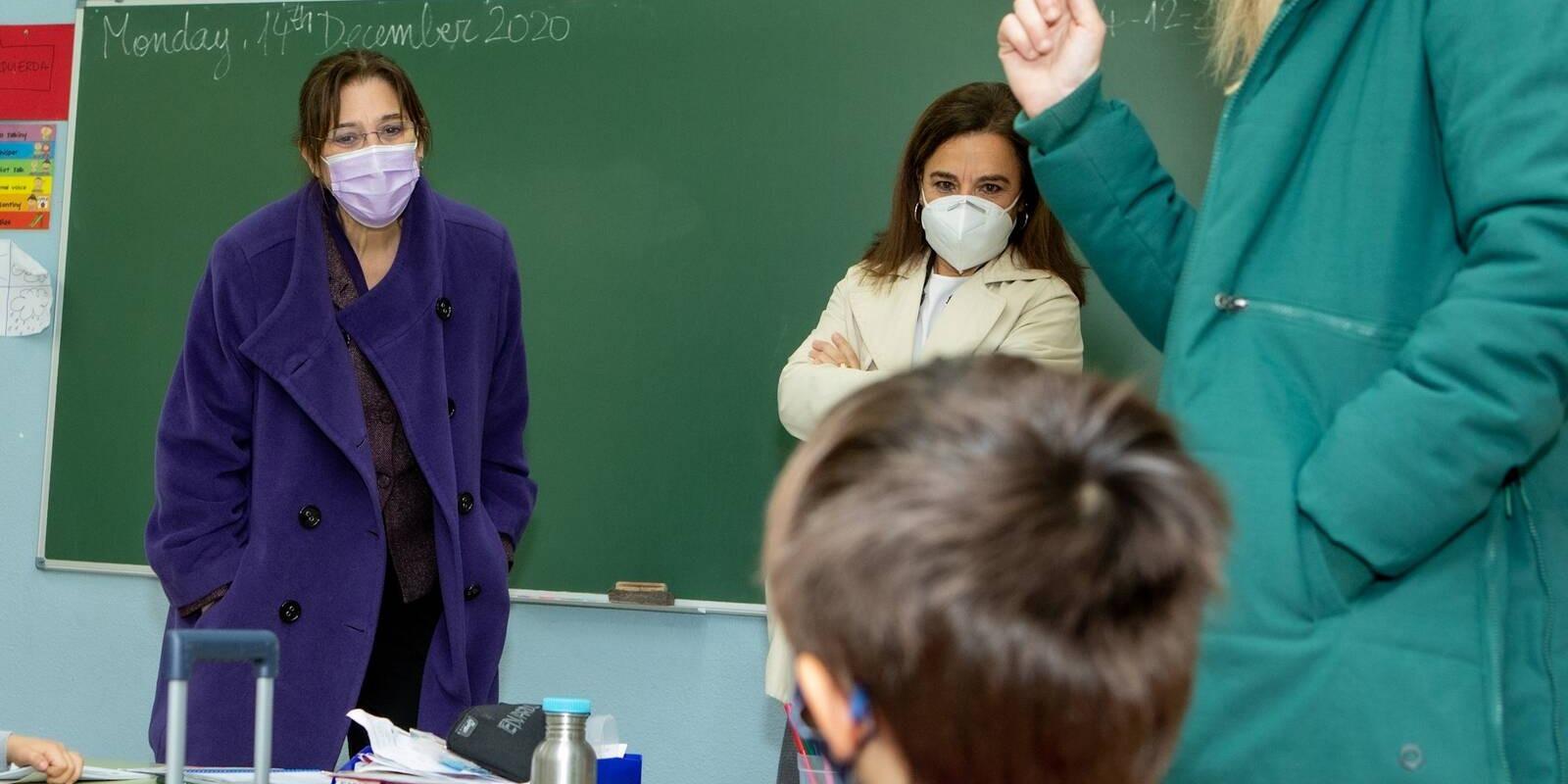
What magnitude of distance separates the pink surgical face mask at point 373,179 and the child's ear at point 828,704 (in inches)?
74.4

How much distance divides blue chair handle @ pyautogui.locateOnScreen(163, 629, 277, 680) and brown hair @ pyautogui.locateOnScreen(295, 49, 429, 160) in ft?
5.32

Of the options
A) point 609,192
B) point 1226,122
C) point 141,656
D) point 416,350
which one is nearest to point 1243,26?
point 1226,122

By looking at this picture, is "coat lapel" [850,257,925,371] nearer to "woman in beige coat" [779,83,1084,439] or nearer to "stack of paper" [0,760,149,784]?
"woman in beige coat" [779,83,1084,439]

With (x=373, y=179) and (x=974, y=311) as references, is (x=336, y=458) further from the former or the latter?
(x=974, y=311)

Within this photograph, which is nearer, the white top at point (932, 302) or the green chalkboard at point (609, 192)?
the white top at point (932, 302)

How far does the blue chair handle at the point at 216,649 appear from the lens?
0.99 metres

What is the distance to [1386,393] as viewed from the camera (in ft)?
4.02

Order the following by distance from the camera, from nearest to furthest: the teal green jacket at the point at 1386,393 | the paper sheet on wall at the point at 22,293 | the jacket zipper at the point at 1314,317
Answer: the teal green jacket at the point at 1386,393
the jacket zipper at the point at 1314,317
the paper sheet on wall at the point at 22,293

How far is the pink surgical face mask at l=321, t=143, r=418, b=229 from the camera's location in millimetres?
2482

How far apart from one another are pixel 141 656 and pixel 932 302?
7.59 feet

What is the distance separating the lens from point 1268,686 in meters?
1.25

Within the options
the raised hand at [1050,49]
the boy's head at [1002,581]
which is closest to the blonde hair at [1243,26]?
the raised hand at [1050,49]

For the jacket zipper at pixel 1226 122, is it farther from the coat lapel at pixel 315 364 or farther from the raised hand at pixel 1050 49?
the coat lapel at pixel 315 364

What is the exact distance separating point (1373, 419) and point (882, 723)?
0.64 m
